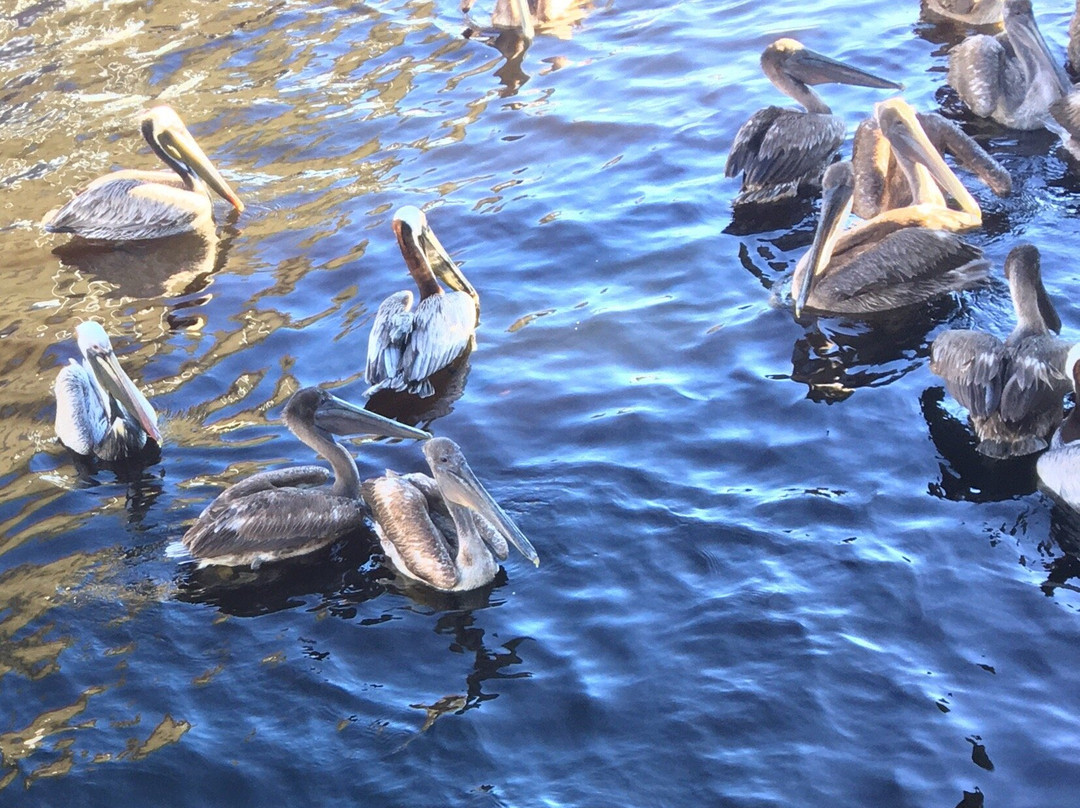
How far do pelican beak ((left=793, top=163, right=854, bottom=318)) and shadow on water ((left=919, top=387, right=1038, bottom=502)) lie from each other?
50.5 inches

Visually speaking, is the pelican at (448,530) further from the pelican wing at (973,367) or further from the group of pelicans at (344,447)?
the pelican wing at (973,367)

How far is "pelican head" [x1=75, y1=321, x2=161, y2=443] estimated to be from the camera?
23.5ft

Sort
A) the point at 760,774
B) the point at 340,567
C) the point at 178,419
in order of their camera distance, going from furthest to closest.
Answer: the point at 178,419 < the point at 340,567 < the point at 760,774

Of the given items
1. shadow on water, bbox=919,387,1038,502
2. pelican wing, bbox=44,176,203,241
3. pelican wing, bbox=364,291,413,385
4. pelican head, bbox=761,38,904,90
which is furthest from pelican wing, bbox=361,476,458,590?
pelican head, bbox=761,38,904,90

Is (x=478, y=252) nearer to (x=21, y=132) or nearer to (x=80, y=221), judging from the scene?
(x=80, y=221)

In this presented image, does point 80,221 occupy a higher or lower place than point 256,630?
higher

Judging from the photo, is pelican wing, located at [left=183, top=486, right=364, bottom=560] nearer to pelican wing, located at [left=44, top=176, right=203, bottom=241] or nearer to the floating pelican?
the floating pelican

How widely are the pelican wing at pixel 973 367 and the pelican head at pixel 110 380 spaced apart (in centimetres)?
427

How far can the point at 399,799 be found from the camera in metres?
4.88

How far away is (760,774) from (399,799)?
1.35 meters

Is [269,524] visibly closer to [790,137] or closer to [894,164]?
[790,137]

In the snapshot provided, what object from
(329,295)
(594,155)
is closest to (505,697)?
(329,295)

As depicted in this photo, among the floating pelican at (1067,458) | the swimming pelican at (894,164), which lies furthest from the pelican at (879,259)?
the floating pelican at (1067,458)

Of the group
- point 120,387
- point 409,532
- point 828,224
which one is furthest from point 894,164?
point 120,387
